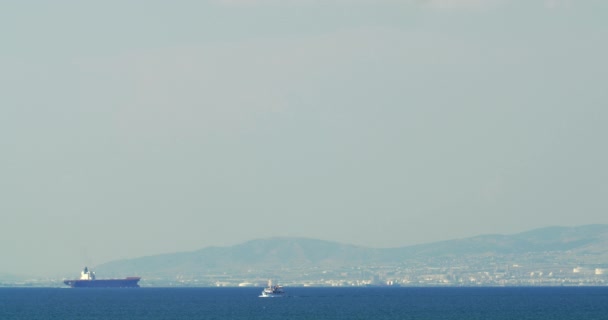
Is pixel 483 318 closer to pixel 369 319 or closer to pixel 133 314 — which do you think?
pixel 369 319

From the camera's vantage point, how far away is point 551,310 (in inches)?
7564

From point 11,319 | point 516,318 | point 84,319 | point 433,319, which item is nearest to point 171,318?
point 84,319

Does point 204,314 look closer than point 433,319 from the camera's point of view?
No

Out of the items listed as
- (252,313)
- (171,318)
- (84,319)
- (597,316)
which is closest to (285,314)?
(252,313)

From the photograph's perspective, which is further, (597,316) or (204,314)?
(204,314)

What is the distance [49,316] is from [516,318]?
72.4m

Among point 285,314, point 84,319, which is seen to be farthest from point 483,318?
point 84,319

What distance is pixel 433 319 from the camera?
15750 cm

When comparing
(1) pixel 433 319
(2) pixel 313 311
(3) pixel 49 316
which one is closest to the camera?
(1) pixel 433 319

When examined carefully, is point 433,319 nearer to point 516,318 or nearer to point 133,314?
point 516,318

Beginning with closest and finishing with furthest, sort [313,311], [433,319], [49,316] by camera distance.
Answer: [433,319], [49,316], [313,311]

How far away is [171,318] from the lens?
165625 mm

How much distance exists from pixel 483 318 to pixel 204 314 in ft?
152

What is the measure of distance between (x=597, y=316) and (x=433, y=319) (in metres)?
26.2
